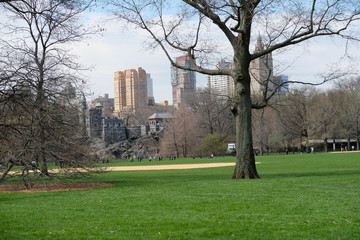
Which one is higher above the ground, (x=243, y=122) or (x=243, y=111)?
(x=243, y=111)

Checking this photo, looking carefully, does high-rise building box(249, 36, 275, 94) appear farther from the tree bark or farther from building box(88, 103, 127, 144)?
building box(88, 103, 127, 144)

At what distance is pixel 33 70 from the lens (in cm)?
1814

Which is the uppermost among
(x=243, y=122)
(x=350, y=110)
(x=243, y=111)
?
(x=350, y=110)

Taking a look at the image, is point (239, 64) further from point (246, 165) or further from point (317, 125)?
point (317, 125)

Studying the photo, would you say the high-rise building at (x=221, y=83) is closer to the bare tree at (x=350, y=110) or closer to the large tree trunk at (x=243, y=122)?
the large tree trunk at (x=243, y=122)

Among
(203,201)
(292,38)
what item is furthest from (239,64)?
(203,201)

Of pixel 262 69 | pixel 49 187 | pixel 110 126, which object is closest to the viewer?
pixel 49 187

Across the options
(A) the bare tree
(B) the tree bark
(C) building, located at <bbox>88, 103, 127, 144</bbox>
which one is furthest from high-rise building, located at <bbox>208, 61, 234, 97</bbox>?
(C) building, located at <bbox>88, 103, 127, 144</bbox>

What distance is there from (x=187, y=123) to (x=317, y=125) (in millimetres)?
21191

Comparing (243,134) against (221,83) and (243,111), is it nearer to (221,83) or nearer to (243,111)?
(243,111)

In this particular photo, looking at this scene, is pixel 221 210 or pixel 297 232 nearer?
pixel 297 232

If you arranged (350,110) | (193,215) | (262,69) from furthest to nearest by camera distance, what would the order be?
1. (350,110)
2. (262,69)
3. (193,215)

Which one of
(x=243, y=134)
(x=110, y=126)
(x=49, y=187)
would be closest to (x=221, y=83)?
(x=243, y=134)

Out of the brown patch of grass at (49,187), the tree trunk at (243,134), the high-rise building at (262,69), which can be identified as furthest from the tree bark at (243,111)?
the brown patch of grass at (49,187)
